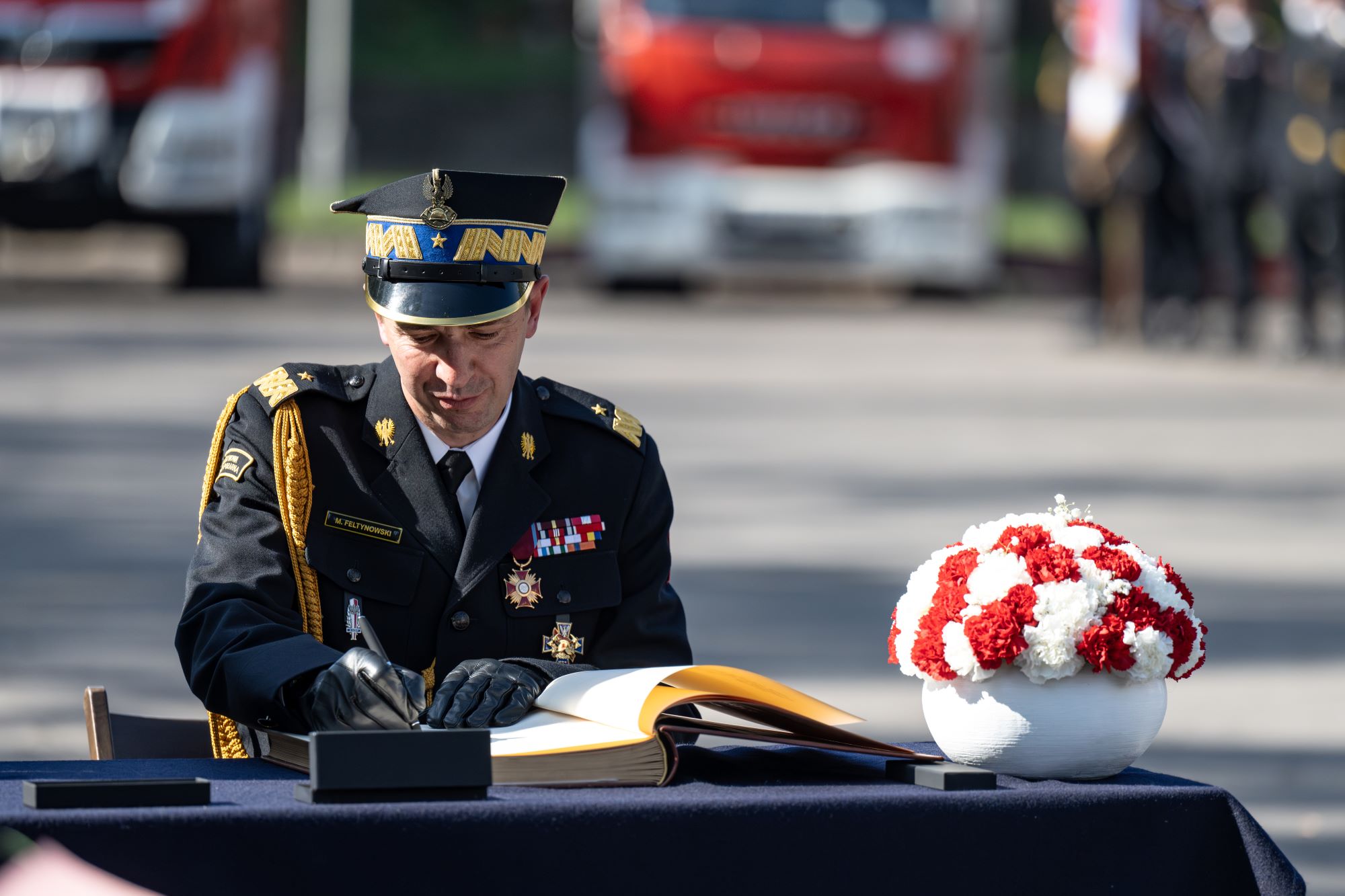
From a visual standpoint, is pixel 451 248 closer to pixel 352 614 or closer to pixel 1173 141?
pixel 352 614

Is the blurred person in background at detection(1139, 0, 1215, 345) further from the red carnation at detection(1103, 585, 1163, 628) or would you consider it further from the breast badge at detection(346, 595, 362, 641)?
the red carnation at detection(1103, 585, 1163, 628)

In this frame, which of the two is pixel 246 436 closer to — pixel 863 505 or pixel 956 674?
pixel 956 674

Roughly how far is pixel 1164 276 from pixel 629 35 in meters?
4.15

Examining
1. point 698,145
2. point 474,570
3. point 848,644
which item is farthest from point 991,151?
point 474,570

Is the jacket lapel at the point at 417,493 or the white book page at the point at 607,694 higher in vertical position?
the jacket lapel at the point at 417,493

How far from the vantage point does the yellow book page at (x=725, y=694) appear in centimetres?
270

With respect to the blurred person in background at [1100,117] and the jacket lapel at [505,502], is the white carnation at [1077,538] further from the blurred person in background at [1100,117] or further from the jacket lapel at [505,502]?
the blurred person in background at [1100,117]

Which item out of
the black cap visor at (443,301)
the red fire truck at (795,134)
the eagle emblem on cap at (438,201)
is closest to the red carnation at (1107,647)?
the black cap visor at (443,301)

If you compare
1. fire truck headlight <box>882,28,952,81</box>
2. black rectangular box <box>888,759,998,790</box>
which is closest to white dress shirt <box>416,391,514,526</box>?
black rectangular box <box>888,759,998,790</box>

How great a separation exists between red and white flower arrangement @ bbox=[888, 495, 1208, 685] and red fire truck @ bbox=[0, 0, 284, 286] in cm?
1376

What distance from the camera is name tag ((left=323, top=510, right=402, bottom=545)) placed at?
3246mm

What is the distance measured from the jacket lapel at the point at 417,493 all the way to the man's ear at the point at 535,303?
200 millimetres

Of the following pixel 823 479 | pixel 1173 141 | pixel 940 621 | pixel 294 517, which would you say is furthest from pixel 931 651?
pixel 1173 141

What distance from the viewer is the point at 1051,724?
272 centimetres
